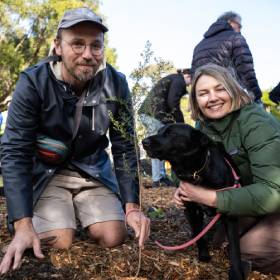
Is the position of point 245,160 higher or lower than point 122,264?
higher

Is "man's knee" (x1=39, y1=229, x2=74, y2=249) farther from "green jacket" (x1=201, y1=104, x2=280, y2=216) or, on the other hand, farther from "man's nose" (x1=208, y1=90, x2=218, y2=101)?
"man's nose" (x1=208, y1=90, x2=218, y2=101)

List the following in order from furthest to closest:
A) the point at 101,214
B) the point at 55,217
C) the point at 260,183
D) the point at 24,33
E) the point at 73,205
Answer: the point at 24,33 < the point at 73,205 < the point at 101,214 < the point at 55,217 < the point at 260,183

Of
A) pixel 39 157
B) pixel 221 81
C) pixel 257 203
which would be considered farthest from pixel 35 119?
pixel 257 203

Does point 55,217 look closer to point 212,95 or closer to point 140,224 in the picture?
point 140,224

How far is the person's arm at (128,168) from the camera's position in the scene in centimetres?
294

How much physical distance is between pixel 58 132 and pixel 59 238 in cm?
84

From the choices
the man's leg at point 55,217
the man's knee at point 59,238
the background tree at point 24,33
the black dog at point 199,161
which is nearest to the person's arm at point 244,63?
the black dog at point 199,161

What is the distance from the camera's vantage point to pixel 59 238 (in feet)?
11.2

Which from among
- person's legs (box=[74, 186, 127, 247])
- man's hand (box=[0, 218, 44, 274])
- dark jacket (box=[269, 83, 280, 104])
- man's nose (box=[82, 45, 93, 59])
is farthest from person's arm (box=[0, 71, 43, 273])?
dark jacket (box=[269, 83, 280, 104])

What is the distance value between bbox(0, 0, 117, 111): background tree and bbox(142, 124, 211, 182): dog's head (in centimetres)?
1873

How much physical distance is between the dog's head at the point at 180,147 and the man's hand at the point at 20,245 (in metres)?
1.04

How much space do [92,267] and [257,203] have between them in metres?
1.20

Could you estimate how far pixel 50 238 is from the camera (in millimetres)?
3398

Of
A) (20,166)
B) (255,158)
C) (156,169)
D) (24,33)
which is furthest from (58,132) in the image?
(24,33)
